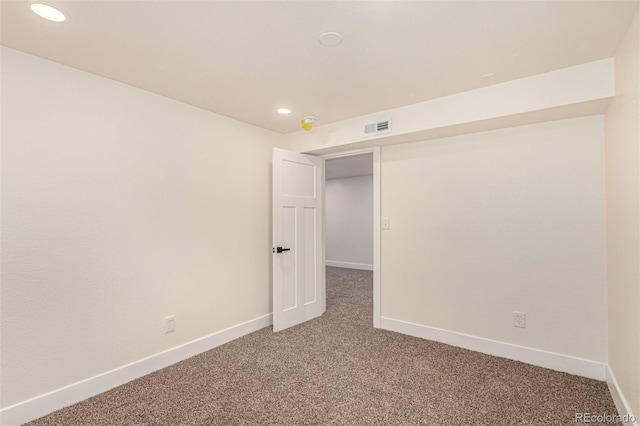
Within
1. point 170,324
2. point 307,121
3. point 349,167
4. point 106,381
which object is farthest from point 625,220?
point 349,167

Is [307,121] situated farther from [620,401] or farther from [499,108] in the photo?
[620,401]

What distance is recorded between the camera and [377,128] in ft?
10.4

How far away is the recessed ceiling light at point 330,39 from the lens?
1816 mm

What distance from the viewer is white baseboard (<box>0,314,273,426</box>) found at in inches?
76.5

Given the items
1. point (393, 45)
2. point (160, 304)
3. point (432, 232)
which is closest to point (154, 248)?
point (160, 304)

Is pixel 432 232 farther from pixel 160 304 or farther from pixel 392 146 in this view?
pixel 160 304

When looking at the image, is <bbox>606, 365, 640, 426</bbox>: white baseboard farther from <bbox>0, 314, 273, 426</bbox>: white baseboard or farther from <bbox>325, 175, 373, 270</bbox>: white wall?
<bbox>325, 175, 373, 270</bbox>: white wall

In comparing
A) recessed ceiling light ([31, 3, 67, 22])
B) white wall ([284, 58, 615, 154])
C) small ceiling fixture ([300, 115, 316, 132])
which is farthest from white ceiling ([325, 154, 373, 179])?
recessed ceiling light ([31, 3, 67, 22])

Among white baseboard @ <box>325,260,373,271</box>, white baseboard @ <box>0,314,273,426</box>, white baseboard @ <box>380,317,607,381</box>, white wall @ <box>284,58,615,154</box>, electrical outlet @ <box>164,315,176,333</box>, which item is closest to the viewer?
white baseboard @ <box>0,314,273,426</box>

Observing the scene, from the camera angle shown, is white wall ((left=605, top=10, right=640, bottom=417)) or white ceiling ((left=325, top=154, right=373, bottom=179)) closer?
white wall ((left=605, top=10, right=640, bottom=417))

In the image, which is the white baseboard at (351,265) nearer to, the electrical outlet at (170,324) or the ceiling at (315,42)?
the electrical outlet at (170,324)

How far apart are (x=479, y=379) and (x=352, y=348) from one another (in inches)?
43.3

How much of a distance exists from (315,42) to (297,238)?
2.26 metres

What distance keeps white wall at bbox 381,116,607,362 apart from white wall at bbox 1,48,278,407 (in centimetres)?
188
